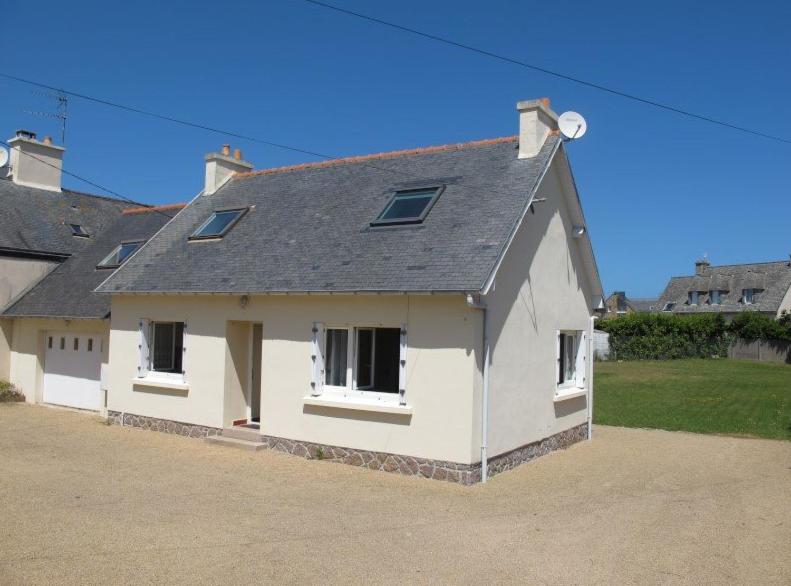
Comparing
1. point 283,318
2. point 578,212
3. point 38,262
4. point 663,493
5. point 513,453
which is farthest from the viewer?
point 38,262

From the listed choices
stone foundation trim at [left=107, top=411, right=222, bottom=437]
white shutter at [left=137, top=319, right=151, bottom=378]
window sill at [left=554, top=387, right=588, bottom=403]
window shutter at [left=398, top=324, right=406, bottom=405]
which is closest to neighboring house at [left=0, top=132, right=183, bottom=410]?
white shutter at [left=137, top=319, right=151, bottom=378]

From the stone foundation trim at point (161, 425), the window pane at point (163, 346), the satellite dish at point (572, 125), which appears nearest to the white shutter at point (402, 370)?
the stone foundation trim at point (161, 425)

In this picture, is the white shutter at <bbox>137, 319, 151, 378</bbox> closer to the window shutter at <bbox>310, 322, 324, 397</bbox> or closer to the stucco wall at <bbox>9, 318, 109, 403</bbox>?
the stucco wall at <bbox>9, 318, 109, 403</bbox>

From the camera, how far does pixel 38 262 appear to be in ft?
65.0

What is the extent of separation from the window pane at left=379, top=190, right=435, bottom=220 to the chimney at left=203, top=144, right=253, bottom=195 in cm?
666

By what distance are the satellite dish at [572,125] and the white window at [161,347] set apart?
9060mm

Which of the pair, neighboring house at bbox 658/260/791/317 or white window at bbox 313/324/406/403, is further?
neighboring house at bbox 658/260/791/317

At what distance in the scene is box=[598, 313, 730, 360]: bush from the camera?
4041 centimetres

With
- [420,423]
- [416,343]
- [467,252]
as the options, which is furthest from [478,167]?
[420,423]

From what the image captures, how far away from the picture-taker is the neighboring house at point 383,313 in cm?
1070

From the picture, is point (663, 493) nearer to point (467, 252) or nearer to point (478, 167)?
point (467, 252)

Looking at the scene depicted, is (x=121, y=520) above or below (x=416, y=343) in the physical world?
below

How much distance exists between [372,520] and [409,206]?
6501 mm

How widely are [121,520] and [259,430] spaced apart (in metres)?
5.15
